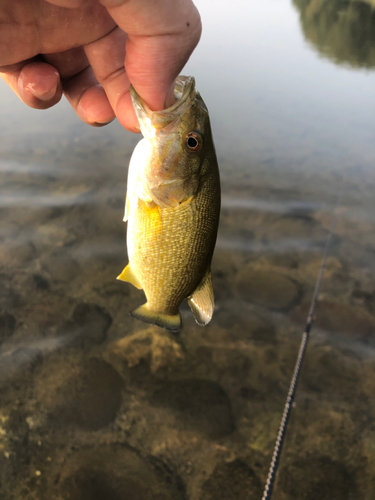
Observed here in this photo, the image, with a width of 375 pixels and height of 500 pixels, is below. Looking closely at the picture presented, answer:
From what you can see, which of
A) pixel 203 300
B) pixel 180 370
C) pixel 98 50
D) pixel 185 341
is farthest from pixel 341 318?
pixel 98 50

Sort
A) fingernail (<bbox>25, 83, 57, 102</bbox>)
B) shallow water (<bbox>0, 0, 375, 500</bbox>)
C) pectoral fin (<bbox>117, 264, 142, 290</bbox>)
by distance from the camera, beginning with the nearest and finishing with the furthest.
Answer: fingernail (<bbox>25, 83, 57, 102</bbox>) → pectoral fin (<bbox>117, 264, 142, 290</bbox>) → shallow water (<bbox>0, 0, 375, 500</bbox>)

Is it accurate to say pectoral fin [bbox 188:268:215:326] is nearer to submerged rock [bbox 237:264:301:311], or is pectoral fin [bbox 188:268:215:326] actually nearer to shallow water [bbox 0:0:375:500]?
shallow water [bbox 0:0:375:500]

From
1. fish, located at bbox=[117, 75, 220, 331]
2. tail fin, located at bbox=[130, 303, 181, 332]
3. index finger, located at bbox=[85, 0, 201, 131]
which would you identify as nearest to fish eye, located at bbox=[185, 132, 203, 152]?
fish, located at bbox=[117, 75, 220, 331]

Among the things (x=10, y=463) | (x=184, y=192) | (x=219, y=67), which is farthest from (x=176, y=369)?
(x=219, y=67)

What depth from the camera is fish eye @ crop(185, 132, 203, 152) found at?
1766 mm

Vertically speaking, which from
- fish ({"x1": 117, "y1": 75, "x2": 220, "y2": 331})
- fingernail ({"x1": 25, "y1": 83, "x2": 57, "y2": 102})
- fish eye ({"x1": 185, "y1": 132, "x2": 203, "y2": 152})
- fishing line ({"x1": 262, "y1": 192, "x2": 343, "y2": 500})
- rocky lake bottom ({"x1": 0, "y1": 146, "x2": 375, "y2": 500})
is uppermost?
fingernail ({"x1": 25, "y1": 83, "x2": 57, "y2": 102})

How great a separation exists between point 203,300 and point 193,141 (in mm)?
854

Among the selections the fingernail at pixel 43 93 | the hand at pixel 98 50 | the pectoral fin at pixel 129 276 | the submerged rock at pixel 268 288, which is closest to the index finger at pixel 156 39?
the hand at pixel 98 50

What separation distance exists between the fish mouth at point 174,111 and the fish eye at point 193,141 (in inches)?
4.5

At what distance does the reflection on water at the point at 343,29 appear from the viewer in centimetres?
1455

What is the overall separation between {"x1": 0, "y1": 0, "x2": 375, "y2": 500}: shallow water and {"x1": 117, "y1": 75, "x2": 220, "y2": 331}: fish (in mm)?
1642

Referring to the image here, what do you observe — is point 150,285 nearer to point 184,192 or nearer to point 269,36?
point 184,192

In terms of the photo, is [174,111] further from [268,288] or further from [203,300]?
[268,288]

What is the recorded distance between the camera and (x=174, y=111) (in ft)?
5.46
